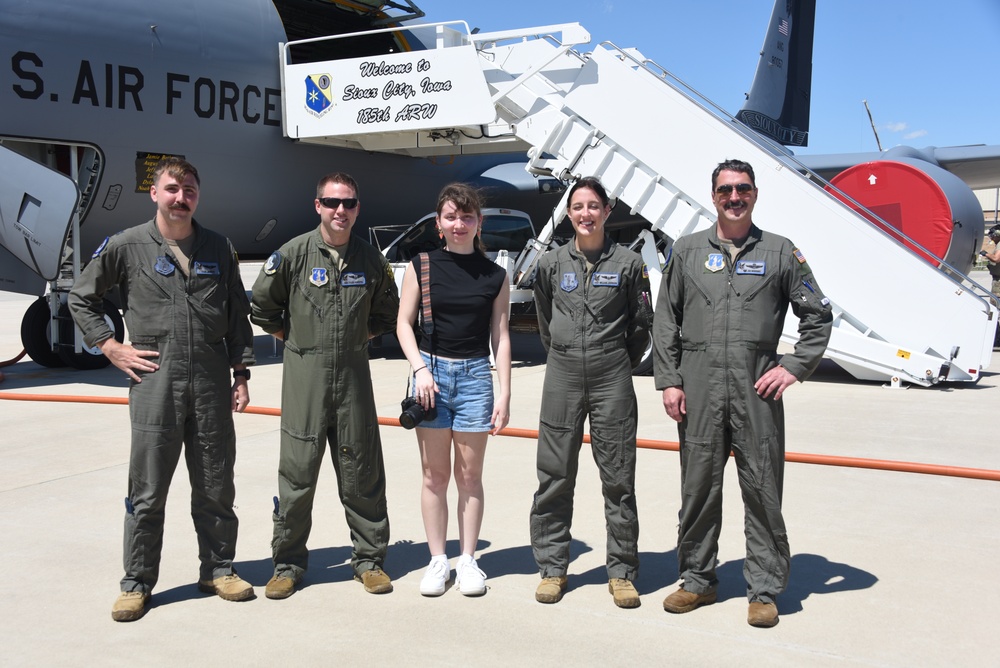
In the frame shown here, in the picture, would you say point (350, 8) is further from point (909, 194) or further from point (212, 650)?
point (212, 650)

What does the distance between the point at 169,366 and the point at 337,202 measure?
3.26ft

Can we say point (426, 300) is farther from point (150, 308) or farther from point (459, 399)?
point (150, 308)

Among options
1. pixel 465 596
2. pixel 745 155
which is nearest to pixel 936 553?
pixel 465 596

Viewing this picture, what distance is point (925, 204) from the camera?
11633 mm

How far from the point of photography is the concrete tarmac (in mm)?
3232

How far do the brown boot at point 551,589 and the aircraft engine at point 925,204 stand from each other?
9311 millimetres

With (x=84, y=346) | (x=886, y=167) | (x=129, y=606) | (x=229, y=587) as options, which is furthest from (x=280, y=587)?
(x=886, y=167)

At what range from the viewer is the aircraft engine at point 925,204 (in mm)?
11477

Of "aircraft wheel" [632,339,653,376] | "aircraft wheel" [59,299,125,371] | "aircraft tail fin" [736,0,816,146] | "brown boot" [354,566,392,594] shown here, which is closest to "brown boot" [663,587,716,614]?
"brown boot" [354,566,392,594]

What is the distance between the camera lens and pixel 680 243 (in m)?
3.88

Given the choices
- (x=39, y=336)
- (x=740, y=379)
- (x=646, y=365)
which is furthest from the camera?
(x=39, y=336)

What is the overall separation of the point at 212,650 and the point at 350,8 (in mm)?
11193

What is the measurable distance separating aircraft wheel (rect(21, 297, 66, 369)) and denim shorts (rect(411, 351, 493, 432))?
793 cm

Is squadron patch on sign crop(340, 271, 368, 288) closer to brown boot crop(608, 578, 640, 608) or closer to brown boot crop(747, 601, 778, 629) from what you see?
brown boot crop(608, 578, 640, 608)
